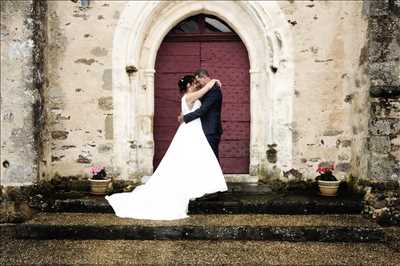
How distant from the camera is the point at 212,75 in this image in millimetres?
6117

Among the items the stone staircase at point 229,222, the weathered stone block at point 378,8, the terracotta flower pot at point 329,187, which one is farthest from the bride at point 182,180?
the weathered stone block at point 378,8

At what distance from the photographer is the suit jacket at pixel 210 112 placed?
5.00 meters

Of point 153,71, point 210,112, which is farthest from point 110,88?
point 210,112

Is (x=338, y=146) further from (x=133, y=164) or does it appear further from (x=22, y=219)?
(x=22, y=219)

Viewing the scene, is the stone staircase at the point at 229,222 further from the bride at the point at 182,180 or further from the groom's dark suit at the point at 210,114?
the groom's dark suit at the point at 210,114

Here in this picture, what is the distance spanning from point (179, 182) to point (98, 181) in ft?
3.87

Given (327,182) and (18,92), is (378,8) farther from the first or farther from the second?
(18,92)

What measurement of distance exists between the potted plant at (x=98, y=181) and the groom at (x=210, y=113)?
1369 millimetres

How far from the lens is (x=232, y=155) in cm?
613

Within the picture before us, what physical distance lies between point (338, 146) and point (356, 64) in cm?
113

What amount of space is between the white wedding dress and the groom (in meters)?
0.07

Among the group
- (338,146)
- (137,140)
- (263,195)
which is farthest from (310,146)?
(137,140)

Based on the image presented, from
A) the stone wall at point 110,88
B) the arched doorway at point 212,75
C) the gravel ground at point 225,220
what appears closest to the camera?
the gravel ground at point 225,220

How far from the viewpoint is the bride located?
470cm
